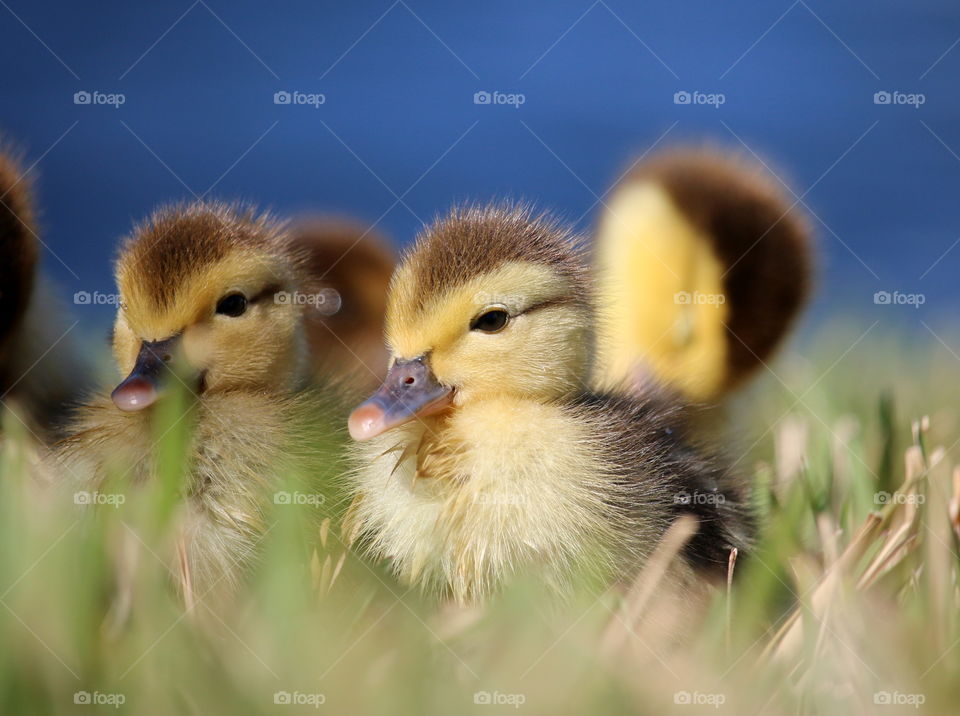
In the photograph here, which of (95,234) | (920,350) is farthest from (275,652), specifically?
(920,350)

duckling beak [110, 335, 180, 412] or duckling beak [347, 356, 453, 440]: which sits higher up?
duckling beak [110, 335, 180, 412]

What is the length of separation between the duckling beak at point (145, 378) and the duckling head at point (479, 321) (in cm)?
28

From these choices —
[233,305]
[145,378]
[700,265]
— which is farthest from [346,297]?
[700,265]

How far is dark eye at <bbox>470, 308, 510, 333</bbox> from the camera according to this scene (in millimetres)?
1392

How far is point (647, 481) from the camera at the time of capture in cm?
143

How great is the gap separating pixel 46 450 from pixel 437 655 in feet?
2.19

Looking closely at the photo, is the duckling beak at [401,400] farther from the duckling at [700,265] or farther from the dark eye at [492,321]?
the duckling at [700,265]

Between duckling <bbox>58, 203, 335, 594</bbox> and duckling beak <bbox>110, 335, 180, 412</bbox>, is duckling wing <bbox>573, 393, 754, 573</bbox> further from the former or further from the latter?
duckling beak <bbox>110, 335, 180, 412</bbox>

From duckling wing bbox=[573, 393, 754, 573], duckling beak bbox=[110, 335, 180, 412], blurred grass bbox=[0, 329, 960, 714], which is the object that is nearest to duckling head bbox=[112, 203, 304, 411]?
duckling beak bbox=[110, 335, 180, 412]

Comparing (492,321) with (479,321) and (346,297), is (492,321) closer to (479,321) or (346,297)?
(479,321)

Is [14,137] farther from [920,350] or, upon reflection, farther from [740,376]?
[920,350]

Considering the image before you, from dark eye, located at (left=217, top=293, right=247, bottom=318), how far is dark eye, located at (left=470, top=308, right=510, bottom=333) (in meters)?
0.33

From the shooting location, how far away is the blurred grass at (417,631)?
128 centimetres

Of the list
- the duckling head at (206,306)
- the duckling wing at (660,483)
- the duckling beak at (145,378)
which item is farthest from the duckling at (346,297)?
the duckling wing at (660,483)
